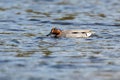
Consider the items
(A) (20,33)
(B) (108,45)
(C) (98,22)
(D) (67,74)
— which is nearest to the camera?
(D) (67,74)

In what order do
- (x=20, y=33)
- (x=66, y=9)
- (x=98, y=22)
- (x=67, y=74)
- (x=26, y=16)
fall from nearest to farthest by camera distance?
(x=67, y=74)
(x=20, y=33)
(x=98, y=22)
(x=26, y=16)
(x=66, y=9)

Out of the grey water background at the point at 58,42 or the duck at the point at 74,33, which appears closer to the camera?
the grey water background at the point at 58,42

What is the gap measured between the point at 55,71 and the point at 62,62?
115 centimetres

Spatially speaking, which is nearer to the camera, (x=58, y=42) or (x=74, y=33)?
(x=58, y=42)

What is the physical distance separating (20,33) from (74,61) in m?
5.87

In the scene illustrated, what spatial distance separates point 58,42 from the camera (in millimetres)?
19469

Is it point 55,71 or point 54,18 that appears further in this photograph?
point 54,18

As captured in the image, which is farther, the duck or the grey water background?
the duck

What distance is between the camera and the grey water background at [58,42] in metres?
14.5

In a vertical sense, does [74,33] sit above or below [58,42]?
above

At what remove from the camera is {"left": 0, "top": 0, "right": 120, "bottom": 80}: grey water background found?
14.5 metres

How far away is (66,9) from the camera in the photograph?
1148 inches

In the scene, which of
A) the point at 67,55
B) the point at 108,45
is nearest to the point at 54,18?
the point at 108,45

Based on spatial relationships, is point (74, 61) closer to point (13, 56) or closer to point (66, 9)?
A: point (13, 56)
